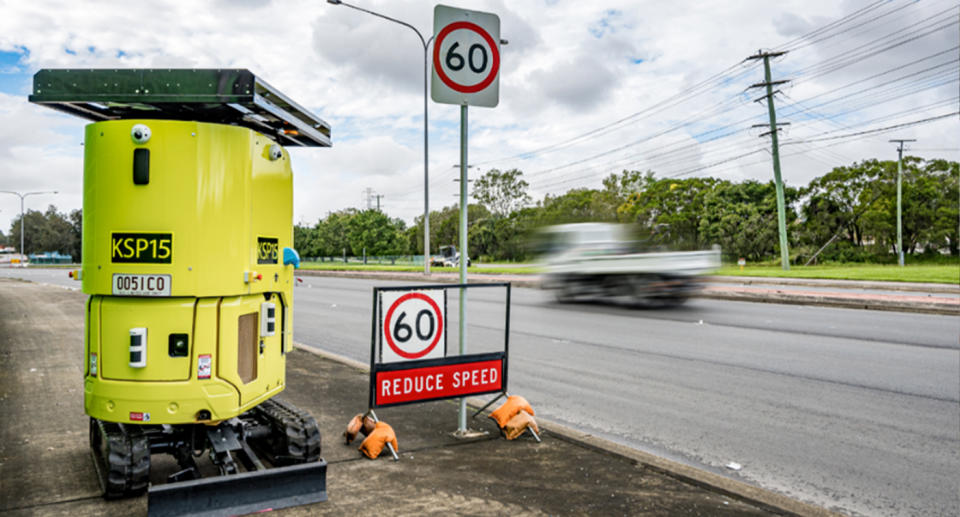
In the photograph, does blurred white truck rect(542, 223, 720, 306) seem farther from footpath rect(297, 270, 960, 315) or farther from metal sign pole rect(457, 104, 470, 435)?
metal sign pole rect(457, 104, 470, 435)

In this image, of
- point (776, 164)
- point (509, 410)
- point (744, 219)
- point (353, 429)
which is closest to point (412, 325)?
point (353, 429)

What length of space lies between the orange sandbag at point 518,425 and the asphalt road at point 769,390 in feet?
3.21

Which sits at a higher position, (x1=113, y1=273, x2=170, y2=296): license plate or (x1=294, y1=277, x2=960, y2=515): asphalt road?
(x1=113, y1=273, x2=170, y2=296): license plate

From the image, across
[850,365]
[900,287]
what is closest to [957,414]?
[850,365]

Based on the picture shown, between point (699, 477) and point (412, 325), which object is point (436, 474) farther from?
point (699, 477)

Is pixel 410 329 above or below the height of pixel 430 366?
above

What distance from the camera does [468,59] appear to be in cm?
500

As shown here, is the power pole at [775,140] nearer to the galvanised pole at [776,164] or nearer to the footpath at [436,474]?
the galvanised pole at [776,164]

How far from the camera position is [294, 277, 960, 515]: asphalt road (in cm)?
473

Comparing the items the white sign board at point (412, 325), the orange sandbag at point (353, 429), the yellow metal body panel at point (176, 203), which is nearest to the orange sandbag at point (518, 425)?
the white sign board at point (412, 325)

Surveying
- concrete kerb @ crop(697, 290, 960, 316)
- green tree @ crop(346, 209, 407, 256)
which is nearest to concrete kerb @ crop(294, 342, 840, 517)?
concrete kerb @ crop(697, 290, 960, 316)

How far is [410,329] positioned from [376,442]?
82 cm

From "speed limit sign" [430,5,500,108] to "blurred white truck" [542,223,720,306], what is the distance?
10888 millimetres

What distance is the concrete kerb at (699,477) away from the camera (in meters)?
3.73
